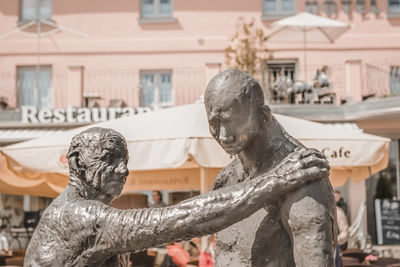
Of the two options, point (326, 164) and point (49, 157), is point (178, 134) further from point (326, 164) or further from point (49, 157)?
point (326, 164)

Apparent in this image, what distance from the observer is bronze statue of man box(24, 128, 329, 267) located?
4.95ft

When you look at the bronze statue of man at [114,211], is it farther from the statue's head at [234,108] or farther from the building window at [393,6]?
the building window at [393,6]

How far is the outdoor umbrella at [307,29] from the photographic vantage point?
47.4 ft

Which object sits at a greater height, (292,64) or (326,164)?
(292,64)

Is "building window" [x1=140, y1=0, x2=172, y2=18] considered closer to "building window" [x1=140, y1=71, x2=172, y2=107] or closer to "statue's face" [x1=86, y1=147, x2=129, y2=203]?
"building window" [x1=140, y1=71, x2=172, y2=107]

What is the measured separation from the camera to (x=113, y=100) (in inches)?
649

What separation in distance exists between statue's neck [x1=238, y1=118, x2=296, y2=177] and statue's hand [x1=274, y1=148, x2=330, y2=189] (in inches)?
3.8

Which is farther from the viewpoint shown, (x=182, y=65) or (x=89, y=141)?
(x=182, y=65)

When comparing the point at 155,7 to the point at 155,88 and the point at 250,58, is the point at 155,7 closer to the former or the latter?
the point at 155,88

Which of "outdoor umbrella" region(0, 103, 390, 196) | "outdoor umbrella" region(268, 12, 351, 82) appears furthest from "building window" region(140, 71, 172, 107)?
"outdoor umbrella" region(0, 103, 390, 196)

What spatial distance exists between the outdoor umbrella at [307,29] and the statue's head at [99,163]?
1291cm

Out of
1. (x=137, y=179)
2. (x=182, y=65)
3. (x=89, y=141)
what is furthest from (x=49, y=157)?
(x=182, y=65)

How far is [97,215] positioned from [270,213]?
462 millimetres

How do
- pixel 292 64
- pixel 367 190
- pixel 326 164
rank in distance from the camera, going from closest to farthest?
pixel 326 164
pixel 367 190
pixel 292 64
